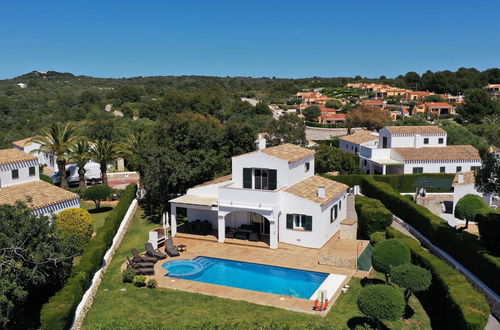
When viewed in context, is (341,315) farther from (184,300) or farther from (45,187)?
(45,187)

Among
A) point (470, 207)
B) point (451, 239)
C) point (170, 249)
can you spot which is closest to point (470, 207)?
point (470, 207)

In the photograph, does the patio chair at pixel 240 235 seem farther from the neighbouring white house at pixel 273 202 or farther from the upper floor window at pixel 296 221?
the upper floor window at pixel 296 221

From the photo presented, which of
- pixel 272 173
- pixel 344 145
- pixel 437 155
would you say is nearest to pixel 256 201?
pixel 272 173

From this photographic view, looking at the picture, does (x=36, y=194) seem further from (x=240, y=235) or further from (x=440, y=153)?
(x=440, y=153)

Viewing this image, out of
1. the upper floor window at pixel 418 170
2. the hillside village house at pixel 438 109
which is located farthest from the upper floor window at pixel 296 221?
the hillside village house at pixel 438 109

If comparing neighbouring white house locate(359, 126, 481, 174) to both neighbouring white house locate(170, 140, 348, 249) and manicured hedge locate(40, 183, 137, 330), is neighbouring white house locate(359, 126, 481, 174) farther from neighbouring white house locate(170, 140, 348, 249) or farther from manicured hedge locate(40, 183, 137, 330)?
manicured hedge locate(40, 183, 137, 330)

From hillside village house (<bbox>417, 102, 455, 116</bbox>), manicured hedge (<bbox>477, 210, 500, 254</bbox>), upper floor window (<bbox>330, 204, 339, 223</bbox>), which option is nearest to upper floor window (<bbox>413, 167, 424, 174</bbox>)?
upper floor window (<bbox>330, 204, 339, 223</bbox>)
